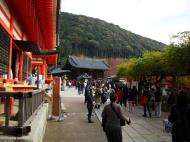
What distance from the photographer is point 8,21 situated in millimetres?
11383

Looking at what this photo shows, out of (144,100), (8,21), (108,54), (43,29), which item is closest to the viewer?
(8,21)

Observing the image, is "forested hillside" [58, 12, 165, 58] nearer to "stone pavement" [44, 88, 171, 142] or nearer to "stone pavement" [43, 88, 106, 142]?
"stone pavement" [43, 88, 106, 142]

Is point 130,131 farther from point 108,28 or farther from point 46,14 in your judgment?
point 108,28

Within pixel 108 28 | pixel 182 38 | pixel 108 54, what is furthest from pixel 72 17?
pixel 182 38

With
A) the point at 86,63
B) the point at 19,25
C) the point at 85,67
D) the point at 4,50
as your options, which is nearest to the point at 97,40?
the point at 86,63

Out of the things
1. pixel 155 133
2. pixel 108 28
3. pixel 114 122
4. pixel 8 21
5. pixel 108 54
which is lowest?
pixel 155 133

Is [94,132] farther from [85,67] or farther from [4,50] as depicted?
[85,67]

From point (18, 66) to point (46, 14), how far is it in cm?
443

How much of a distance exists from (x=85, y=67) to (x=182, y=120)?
63.7m

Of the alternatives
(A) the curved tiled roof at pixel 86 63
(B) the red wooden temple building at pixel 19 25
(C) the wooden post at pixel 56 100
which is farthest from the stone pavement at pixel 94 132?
(A) the curved tiled roof at pixel 86 63

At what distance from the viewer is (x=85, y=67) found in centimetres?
7081

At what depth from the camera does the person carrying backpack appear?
7141mm

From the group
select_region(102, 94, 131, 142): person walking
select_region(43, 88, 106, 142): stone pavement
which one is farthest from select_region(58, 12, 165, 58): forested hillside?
select_region(102, 94, 131, 142): person walking

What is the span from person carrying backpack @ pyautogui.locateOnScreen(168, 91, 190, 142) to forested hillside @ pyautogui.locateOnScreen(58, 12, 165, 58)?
73.9m
